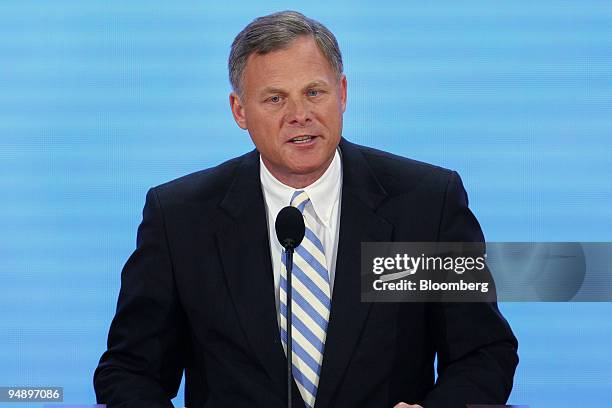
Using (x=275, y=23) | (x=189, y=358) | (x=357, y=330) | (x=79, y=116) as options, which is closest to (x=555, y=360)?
(x=357, y=330)

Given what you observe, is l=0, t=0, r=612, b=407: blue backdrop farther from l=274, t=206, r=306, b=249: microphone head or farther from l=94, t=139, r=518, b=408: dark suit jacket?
l=274, t=206, r=306, b=249: microphone head

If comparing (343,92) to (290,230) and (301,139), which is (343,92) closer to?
(301,139)

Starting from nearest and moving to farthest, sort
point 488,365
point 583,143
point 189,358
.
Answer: point 488,365, point 189,358, point 583,143

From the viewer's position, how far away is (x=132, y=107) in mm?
3070

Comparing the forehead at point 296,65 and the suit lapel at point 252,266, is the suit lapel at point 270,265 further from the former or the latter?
→ the forehead at point 296,65

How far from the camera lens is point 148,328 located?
2539 millimetres

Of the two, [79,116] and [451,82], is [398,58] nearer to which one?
[451,82]

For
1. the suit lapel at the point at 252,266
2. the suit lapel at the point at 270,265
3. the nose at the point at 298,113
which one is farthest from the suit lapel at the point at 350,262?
the nose at the point at 298,113

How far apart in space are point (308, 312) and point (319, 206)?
0.27 metres

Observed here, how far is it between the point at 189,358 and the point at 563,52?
136 cm

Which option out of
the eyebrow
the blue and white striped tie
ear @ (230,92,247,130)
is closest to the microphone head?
the blue and white striped tie

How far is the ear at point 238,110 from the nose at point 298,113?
0.20 meters

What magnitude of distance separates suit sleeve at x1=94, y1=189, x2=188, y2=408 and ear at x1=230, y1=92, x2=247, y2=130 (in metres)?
0.31

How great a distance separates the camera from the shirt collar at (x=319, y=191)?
2637mm
